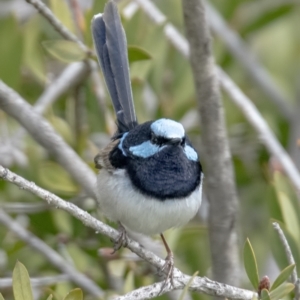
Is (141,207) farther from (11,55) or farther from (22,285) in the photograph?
(11,55)

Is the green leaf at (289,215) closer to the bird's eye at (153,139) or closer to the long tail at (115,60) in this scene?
the bird's eye at (153,139)

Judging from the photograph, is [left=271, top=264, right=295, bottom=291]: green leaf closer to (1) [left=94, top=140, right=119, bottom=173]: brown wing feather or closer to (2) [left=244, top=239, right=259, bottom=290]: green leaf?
(2) [left=244, top=239, right=259, bottom=290]: green leaf

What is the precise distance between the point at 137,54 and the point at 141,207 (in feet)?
2.27

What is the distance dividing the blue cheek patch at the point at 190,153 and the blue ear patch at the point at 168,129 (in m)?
0.09

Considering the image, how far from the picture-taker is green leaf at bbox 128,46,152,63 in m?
2.82

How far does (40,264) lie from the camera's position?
10.8ft

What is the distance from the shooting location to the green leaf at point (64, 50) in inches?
108

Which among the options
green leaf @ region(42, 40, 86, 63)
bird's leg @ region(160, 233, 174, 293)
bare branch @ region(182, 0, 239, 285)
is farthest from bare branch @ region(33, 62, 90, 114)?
bird's leg @ region(160, 233, 174, 293)

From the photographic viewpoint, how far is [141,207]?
2486 mm

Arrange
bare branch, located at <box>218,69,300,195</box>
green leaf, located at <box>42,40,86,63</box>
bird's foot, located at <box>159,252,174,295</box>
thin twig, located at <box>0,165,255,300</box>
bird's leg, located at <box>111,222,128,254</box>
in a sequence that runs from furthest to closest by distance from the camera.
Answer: bare branch, located at <box>218,69,300,195</box>
green leaf, located at <box>42,40,86,63</box>
bird's leg, located at <box>111,222,128,254</box>
bird's foot, located at <box>159,252,174,295</box>
thin twig, located at <box>0,165,255,300</box>

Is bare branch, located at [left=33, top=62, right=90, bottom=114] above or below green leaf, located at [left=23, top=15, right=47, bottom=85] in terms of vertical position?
below

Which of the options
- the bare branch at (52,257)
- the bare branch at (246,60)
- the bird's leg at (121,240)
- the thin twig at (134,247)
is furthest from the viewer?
the bare branch at (246,60)

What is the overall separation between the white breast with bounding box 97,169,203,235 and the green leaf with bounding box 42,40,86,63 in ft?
1.61

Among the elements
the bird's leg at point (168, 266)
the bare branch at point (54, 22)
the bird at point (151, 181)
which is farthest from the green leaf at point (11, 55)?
the bird's leg at point (168, 266)
